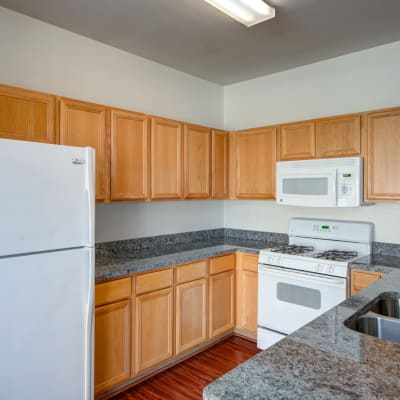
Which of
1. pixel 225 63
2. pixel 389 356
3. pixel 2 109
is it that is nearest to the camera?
pixel 389 356

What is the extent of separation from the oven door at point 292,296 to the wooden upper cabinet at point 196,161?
94 centimetres

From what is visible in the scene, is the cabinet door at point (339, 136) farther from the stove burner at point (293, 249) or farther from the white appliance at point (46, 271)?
the white appliance at point (46, 271)

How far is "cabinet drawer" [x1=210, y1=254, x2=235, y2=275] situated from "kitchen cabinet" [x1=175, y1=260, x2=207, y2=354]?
11 cm

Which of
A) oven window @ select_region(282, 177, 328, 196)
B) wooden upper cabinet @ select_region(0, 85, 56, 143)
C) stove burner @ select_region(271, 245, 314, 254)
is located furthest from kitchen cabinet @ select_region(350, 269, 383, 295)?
wooden upper cabinet @ select_region(0, 85, 56, 143)

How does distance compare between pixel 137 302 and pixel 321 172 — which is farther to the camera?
pixel 321 172

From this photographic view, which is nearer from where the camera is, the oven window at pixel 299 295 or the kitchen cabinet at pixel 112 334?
the kitchen cabinet at pixel 112 334

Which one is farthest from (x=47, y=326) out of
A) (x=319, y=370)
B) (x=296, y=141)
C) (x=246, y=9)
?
(x=296, y=141)

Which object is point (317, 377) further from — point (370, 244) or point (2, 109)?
point (370, 244)

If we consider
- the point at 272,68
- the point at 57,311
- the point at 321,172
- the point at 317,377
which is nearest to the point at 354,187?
the point at 321,172

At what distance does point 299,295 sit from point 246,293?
0.62m

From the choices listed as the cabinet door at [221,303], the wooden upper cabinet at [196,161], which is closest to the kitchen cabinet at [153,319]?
the cabinet door at [221,303]

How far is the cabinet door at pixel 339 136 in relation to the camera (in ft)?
9.16

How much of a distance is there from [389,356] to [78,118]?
2212mm

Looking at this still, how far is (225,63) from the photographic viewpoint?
3.36m
